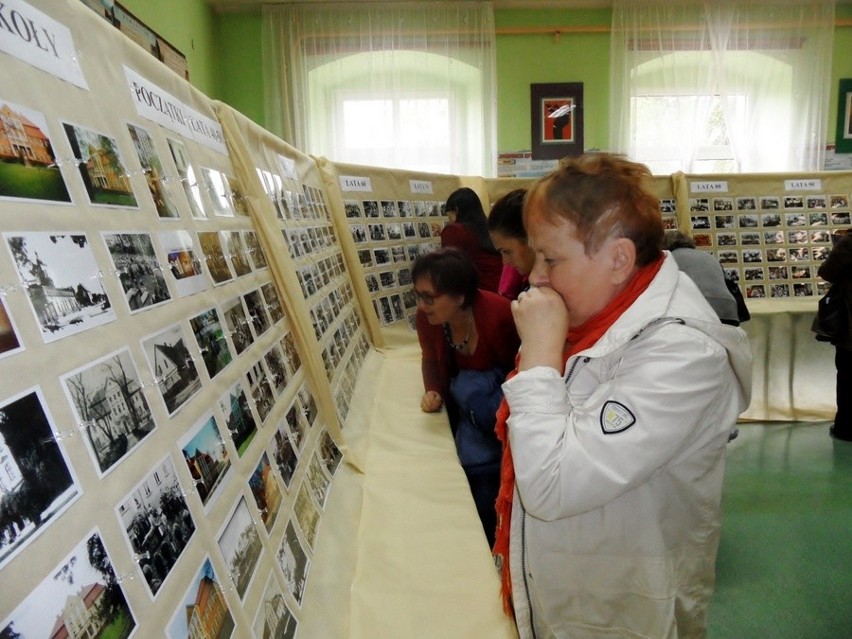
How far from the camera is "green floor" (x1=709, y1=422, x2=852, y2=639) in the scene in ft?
6.24

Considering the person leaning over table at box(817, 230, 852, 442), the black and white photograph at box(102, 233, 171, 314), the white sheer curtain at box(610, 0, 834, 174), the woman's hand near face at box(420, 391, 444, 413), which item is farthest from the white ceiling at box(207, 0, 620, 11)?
the black and white photograph at box(102, 233, 171, 314)

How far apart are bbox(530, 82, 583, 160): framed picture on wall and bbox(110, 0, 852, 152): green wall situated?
67 millimetres

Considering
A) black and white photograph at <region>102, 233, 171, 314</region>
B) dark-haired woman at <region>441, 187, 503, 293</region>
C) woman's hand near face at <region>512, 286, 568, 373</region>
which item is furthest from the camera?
dark-haired woman at <region>441, 187, 503, 293</region>

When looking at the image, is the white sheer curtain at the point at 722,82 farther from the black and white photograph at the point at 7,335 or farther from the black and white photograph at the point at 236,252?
the black and white photograph at the point at 7,335

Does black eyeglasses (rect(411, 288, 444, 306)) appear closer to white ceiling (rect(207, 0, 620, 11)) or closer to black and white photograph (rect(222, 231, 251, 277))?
black and white photograph (rect(222, 231, 251, 277))

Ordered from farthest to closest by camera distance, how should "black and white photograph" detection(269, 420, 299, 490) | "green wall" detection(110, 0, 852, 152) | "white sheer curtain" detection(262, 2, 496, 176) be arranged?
"green wall" detection(110, 0, 852, 152) < "white sheer curtain" detection(262, 2, 496, 176) < "black and white photograph" detection(269, 420, 299, 490)

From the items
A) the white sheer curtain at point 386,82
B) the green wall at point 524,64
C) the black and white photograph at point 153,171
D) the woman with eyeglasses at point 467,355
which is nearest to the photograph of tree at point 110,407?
the black and white photograph at point 153,171

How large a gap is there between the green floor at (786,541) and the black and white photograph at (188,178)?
205 cm

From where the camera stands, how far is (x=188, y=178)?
0.96 meters

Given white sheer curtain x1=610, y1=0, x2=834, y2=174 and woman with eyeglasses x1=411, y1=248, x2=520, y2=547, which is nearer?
woman with eyeglasses x1=411, y1=248, x2=520, y2=547

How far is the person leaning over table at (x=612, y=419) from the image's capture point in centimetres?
79

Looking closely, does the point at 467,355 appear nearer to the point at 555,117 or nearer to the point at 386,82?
the point at 386,82

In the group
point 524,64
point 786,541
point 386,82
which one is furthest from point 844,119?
point 786,541

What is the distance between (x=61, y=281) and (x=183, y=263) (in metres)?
0.29
